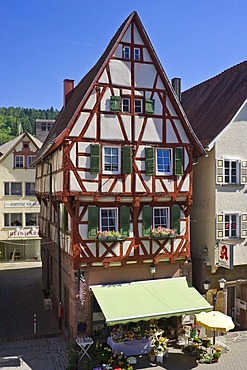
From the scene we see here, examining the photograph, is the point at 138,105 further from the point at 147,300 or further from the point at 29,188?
the point at 29,188

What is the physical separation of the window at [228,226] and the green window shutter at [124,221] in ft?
15.1

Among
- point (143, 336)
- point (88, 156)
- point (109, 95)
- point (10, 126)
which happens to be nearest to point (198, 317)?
point (143, 336)

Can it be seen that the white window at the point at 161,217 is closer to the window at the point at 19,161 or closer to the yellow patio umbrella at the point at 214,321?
the yellow patio umbrella at the point at 214,321

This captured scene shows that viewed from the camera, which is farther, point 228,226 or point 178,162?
point 228,226

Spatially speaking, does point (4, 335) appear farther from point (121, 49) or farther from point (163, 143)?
point (121, 49)

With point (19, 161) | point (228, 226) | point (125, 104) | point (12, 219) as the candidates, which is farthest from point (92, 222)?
point (12, 219)

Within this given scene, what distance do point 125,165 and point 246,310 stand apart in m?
9.66

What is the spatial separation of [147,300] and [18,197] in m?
22.4

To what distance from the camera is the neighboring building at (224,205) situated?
60.8 ft

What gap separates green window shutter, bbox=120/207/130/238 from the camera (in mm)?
16703

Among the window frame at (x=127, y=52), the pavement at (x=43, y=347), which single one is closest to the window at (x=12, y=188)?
the pavement at (x=43, y=347)

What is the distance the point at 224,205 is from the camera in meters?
18.7

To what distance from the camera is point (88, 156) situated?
1620 centimetres

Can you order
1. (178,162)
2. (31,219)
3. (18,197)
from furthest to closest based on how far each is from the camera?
(31,219) → (18,197) → (178,162)
